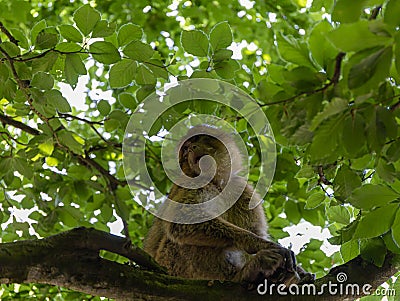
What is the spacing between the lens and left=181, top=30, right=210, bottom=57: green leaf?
331 centimetres

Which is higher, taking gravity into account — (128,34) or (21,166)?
(128,34)

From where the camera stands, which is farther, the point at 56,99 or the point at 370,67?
the point at 56,99

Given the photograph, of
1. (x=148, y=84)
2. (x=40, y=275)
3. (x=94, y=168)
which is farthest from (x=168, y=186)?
(x=40, y=275)

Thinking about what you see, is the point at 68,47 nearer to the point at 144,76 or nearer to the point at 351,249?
the point at 144,76

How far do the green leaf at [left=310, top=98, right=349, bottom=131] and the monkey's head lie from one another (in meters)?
2.75

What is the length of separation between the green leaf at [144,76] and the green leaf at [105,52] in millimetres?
232

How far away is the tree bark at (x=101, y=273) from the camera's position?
2.73 meters

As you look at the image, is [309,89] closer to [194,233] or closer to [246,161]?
[194,233]

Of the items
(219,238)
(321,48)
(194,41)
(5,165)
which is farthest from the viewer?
(5,165)

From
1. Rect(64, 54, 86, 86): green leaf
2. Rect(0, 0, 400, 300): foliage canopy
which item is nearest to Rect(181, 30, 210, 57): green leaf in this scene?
Rect(0, 0, 400, 300): foliage canopy

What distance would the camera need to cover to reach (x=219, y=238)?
156 inches

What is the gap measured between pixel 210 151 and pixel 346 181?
7.43 ft

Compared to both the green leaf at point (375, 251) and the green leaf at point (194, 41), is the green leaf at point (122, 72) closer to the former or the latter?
the green leaf at point (194, 41)

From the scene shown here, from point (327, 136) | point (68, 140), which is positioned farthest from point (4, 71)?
point (327, 136)
